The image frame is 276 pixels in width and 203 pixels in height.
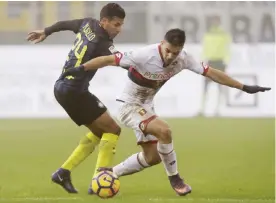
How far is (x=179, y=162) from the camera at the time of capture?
12.4 meters

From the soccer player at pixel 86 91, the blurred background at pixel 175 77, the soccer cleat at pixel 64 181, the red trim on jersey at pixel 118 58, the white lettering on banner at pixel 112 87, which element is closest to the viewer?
the red trim on jersey at pixel 118 58

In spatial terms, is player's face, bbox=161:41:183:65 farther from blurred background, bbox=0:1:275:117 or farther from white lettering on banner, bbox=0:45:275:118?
blurred background, bbox=0:1:275:117

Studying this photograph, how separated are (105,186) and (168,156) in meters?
0.77

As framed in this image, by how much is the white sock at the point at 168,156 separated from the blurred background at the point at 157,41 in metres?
11.7

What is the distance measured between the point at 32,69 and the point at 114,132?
1186 centimetres

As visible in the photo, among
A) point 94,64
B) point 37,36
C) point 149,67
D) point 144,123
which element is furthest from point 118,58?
point 37,36

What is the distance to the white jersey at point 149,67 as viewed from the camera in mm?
8547

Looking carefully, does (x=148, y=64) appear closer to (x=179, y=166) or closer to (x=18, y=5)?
(x=179, y=166)

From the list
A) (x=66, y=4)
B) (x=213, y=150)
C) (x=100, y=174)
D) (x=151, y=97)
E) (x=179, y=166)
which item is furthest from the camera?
(x=66, y=4)

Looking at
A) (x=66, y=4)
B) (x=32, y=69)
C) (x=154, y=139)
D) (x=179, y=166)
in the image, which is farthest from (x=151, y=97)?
(x=66, y=4)

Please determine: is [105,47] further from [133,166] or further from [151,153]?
[133,166]

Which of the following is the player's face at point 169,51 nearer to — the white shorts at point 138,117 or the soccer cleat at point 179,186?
the white shorts at point 138,117

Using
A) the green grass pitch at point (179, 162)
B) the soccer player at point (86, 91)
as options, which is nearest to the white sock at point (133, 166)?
the green grass pitch at point (179, 162)

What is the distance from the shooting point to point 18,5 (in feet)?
73.6
